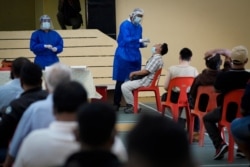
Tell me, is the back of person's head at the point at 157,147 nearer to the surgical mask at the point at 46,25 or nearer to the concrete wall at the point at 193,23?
the surgical mask at the point at 46,25

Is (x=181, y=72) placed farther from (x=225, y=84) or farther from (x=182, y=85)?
(x=225, y=84)

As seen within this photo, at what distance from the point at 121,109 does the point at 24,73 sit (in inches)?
261

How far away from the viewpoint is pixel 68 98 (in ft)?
9.38

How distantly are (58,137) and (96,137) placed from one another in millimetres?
610

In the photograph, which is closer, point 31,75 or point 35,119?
point 35,119

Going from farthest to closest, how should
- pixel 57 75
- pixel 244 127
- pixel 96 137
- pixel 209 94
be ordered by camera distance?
pixel 209 94 → pixel 244 127 → pixel 57 75 → pixel 96 137

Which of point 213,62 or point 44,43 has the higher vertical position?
point 44,43

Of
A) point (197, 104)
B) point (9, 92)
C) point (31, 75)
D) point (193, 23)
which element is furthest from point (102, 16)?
point (31, 75)

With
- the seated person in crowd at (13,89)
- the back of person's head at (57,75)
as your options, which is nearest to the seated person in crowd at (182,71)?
the seated person in crowd at (13,89)

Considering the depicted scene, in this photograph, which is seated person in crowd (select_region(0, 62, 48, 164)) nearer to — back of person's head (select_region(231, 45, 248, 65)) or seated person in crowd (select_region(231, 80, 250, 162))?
seated person in crowd (select_region(231, 80, 250, 162))

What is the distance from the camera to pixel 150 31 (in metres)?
13.4

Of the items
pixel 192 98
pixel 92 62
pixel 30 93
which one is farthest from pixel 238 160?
pixel 92 62

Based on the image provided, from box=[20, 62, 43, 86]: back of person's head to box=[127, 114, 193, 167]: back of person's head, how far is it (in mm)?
2437

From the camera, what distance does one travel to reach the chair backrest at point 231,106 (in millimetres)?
5668
